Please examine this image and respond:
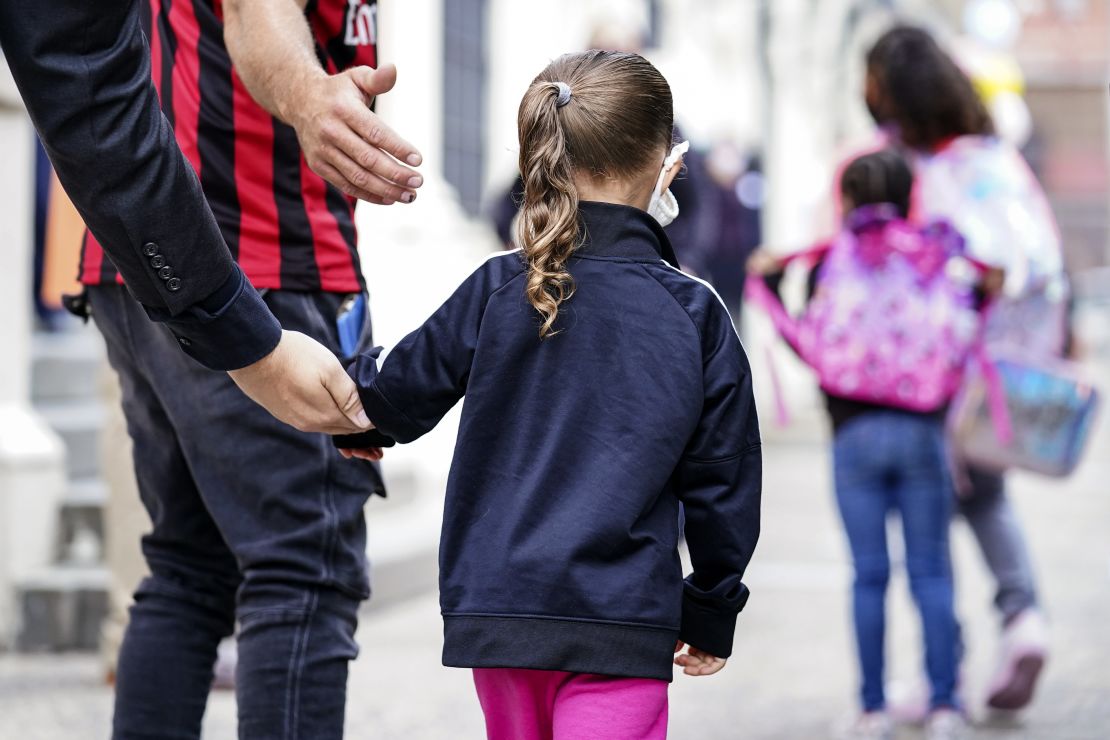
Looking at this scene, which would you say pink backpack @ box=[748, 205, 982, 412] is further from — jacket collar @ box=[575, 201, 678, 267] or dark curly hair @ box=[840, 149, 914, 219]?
jacket collar @ box=[575, 201, 678, 267]

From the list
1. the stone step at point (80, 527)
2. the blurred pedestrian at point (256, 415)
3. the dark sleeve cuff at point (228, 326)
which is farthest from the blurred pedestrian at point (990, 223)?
the stone step at point (80, 527)

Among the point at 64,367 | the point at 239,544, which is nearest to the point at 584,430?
the point at 239,544

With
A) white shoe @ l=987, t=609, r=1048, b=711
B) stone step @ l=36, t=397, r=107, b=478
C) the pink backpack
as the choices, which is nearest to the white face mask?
the pink backpack

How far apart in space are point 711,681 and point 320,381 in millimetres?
2917

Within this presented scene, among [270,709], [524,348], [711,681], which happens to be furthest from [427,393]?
[711,681]

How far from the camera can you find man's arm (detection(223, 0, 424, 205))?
7.36ft

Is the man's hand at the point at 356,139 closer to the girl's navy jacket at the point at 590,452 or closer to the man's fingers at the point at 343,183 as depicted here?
the man's fingers at the point at 343,183

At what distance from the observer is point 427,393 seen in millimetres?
2205

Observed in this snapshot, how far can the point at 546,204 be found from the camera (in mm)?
2238

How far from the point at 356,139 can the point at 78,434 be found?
434cm

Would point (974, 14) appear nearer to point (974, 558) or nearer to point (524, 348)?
point (974, 558)

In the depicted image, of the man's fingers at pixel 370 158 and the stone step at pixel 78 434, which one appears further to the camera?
the stone step at pixel 78 434

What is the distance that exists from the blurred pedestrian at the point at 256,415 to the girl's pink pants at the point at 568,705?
0.32 meters

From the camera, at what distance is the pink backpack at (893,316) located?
13.3ft
